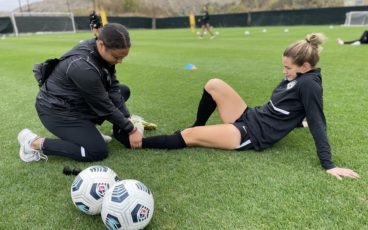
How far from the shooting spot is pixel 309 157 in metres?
3.76

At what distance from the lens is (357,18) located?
29.3m

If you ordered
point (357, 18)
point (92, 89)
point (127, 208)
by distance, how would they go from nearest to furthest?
point (127, 208), point (92, 89), point (357, 18)

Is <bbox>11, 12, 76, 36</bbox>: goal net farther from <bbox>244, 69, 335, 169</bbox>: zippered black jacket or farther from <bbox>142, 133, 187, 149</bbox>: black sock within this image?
<bbox>244, 69, 335, 169</bbox>: zippered black jacket

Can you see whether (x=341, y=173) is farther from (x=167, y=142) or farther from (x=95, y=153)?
(x=95, y=153)

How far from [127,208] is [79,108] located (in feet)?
5.89

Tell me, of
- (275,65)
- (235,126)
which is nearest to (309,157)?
(235,126)

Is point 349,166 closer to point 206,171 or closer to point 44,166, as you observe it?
point 206,171

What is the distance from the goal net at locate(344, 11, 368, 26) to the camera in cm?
2860

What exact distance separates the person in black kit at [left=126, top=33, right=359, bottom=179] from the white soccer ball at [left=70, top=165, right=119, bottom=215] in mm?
1206

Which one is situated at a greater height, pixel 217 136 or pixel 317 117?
pixel 317 117

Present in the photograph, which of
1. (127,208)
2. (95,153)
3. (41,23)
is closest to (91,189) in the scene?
(127,208)

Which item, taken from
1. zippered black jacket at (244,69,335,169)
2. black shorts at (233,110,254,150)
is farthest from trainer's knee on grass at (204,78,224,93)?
black shorts at (233,110,254,150)

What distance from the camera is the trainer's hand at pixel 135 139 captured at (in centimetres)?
401

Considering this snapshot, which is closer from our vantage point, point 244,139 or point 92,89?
point 92,89
